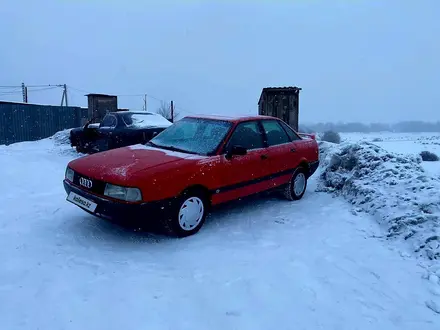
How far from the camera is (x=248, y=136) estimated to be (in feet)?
17.0

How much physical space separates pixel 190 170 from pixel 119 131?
19.1ft

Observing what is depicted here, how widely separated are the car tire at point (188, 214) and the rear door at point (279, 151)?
1.51m

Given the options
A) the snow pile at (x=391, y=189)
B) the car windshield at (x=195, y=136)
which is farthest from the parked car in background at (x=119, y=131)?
the snow pile at (x=391, y=189)

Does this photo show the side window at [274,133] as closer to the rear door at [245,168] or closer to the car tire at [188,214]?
the rear door at [245,168]

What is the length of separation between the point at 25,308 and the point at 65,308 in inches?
11.7

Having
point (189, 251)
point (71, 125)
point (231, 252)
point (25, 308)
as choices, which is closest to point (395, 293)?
point (231, 252)

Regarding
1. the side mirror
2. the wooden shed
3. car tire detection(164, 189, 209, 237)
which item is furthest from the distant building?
the wooden shed

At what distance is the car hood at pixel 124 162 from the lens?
389 cm

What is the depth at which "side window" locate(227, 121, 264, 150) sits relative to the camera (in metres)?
4.95

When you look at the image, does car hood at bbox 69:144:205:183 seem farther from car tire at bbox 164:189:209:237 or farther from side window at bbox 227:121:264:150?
side window at bbox 227:121:264:150

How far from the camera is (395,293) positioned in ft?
10.2

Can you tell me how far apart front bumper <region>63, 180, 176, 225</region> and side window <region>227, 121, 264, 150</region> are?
1.37m

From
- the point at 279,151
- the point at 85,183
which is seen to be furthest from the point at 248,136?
the point at 85,183

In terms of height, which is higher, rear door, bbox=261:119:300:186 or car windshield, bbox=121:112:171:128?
car windshield, bbox=121:112:171:128
